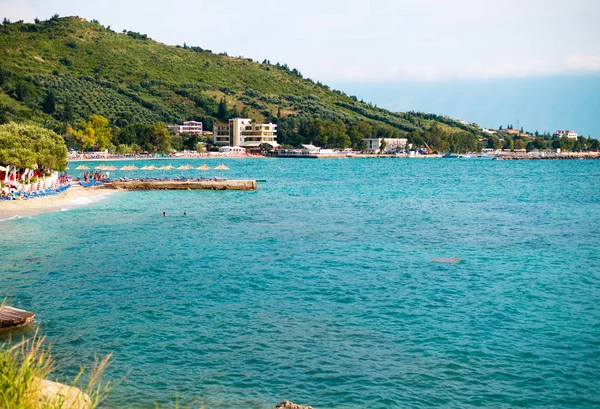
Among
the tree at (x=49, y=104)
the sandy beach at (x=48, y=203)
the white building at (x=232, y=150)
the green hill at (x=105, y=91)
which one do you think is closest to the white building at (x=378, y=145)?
the green hill at (x=105, y=91)

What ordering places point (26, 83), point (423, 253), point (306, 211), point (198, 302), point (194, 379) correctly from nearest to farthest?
1. point (194, 379)
2. point (198, 302)
3. point (423, 253)
4. point (306, 211)
5. point (26, 83)

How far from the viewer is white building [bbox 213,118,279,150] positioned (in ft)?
A: 579

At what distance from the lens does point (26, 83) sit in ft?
471

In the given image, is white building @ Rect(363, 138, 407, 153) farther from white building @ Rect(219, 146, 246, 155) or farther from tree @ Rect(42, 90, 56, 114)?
tree @ Rect(42, 90, 56, 114)

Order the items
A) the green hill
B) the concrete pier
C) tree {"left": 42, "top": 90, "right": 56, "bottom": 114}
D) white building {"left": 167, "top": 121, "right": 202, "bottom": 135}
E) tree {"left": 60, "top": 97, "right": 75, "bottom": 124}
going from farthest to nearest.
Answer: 1. white building {"left": 167, "top": 121, "right": 202, "bottom": 135}
2. the green hill
3. tree {"left": 42, "top": 90, "right": 56, "bottom": 114}
4. tree {"left": 60, "top": 97, "right": 75, "bottom": 124}
5. the concrete pier

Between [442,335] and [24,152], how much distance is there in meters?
39.6

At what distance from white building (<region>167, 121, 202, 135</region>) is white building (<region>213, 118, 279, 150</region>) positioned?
5097mm

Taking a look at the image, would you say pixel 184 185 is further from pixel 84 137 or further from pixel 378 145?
pixel 378 145

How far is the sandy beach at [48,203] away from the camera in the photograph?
36500 millimetres

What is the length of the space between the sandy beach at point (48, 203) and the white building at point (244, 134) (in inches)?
4874

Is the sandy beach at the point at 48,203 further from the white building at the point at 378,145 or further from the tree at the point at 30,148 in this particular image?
the white building at the point at 378,145

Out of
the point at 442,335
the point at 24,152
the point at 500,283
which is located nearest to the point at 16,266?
the point at 442,335

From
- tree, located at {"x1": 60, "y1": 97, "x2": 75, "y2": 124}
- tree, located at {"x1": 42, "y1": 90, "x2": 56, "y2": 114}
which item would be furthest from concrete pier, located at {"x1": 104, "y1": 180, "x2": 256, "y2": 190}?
tree, located at {"x1": 42, "y1": 90, "x2": 56, "y2": 114}

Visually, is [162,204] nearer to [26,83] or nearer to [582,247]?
[582,247]
